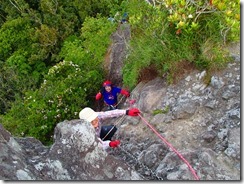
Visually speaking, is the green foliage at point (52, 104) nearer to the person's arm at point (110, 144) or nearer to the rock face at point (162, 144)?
the rock face at point (162, 144)

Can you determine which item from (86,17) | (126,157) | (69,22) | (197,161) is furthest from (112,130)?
(69,22)


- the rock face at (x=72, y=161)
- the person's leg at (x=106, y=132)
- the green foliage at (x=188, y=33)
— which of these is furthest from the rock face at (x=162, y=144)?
the green foliage at (x=188, y=33)

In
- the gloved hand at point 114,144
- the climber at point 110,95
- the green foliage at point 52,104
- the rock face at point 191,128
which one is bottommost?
the rock face at point 191,128

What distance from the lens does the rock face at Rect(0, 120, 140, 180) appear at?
5.16 m

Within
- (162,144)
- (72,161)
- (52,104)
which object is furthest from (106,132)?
(52,104)

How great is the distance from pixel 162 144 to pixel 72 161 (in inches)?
53.4

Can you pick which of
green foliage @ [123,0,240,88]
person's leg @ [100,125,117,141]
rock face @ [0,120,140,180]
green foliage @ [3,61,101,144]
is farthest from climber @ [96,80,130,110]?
rock face @ [0,120,140,180]

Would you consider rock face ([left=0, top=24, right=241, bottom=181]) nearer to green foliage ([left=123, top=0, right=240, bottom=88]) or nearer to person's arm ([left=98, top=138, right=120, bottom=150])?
person's arm ([left=98, top=138, right=120, bottom=150])

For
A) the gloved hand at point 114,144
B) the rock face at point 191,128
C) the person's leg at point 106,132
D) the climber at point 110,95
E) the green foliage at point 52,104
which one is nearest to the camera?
the rock face at point 191,128

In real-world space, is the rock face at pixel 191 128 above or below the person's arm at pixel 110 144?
below

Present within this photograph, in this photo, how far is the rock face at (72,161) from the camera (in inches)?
203

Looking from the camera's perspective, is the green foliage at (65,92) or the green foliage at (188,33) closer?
the green foliage at (188,33)

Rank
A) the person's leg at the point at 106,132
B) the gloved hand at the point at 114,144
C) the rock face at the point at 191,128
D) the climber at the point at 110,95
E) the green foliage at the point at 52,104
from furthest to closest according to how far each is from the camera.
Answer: the green foliage at the point at 52,104 < the climber at the point at 110,95 < the person's leg at the point at 106,132 < the gloved hand at the point at 114,144 < the rock face at the point at 191,128

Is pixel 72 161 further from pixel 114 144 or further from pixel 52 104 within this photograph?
pixel 52 104
